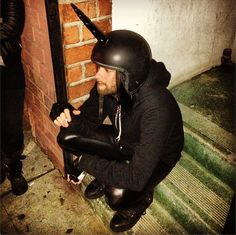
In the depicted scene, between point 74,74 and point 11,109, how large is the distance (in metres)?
0.73

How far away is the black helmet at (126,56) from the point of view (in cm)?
192

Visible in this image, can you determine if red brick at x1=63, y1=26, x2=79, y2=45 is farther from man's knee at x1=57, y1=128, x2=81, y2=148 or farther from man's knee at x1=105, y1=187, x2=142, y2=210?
man's knee at x1=105, y1=187, x2=142, y2=210

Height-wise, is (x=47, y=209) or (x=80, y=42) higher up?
(x=80, y=42)

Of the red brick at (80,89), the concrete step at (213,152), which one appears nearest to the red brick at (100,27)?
the red brick at (80,89)

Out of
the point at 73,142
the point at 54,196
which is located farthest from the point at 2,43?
the point at 54,196

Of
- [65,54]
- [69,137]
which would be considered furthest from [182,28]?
[69,137]

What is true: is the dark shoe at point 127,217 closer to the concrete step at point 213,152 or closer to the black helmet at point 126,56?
the concrete step at point 213,152

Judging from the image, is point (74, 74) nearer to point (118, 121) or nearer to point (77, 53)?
point (77, 53)

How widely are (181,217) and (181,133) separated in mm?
720

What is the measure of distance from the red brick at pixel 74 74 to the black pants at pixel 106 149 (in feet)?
1.33

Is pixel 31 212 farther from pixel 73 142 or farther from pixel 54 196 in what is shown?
pixel 73 142

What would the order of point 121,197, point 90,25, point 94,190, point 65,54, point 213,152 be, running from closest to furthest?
point 90,25 < point 65,54 < point 121,197 < point 213,152 < point 94,190

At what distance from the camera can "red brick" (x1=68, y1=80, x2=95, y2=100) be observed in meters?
2.37

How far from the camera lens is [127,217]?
2379 mm
